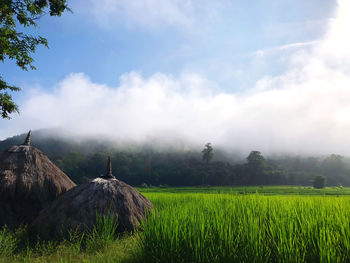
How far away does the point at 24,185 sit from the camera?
573cm

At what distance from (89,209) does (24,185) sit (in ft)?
6.29

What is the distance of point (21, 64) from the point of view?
12.6m

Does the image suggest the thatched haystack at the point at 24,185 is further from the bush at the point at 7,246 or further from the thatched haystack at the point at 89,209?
the bush at the point at 7,246

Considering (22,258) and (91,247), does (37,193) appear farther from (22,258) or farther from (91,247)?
(91,247)

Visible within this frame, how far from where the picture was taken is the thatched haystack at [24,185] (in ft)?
18.4

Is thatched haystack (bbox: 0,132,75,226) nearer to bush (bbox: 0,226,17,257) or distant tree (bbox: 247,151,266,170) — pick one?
bush (bbox: 0,226,17,257)

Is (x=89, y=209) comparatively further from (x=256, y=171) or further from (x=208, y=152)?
(x=208, y=152)

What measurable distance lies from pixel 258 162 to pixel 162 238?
91479 mm

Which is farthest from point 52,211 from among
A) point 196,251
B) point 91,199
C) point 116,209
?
point 196,251

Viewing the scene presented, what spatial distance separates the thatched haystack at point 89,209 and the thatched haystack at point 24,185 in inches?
29.9

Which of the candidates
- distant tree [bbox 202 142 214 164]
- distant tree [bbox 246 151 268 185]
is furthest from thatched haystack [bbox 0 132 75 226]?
distant tree [bbox 202 142 214 164]

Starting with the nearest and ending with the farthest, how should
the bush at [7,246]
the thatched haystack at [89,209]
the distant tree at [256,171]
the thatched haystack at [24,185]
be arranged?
the bush at [7,246], the thatched haystack at [89,209], the thatched haystack at [24,185], the distant tree at [256,171]

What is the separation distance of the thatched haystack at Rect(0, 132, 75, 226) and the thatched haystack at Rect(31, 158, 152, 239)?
76 centimetres

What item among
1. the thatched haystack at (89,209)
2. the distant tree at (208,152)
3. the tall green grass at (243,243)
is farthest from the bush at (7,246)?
the distant tree at (208,152)
